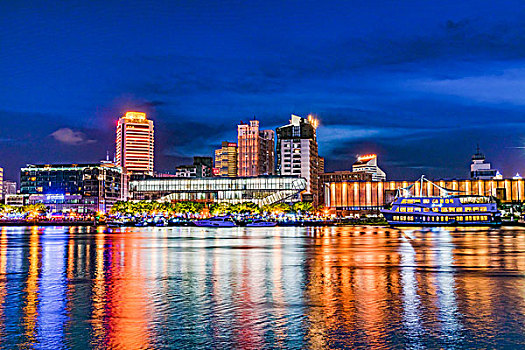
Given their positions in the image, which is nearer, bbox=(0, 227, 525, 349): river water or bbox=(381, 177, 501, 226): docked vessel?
bbox=(0, 227, 525, 349): river water

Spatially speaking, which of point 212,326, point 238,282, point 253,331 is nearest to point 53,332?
point 212,326

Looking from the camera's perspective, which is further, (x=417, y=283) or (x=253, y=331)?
(x=417, y=283)

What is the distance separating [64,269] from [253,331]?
27.8 m

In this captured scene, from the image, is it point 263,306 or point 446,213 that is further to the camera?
point 446,213

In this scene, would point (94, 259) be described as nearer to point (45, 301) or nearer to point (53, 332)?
point (45, 301)

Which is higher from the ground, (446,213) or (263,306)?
(446,213)

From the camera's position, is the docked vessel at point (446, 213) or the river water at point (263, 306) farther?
the docked vessel at point (446, 213)

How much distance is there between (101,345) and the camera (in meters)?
19.9

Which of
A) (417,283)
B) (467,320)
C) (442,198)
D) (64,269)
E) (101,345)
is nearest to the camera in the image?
(101,345)

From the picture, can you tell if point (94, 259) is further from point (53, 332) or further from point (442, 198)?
point (442, 198)

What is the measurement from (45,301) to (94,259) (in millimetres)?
26603

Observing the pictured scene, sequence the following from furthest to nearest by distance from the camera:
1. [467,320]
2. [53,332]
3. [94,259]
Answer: [94,259], [467,320], [53,332]

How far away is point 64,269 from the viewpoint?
4531 centimetres

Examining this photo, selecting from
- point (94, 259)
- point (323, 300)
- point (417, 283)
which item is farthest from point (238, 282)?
point (94, 259)
